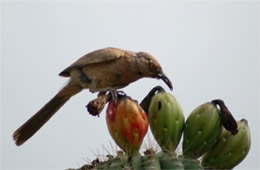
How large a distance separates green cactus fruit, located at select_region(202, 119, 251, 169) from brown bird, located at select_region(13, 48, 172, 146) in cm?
236

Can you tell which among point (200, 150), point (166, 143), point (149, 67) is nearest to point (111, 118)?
point (166, 143)

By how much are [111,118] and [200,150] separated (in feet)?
2.00

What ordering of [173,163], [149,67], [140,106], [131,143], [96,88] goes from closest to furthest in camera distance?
[173,163], [131,143], [140,106], [149,67], [96,88]

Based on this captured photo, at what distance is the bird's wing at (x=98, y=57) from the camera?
6.56 meters

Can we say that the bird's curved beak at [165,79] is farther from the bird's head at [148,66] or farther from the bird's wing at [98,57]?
the bird's wing at [98,57]

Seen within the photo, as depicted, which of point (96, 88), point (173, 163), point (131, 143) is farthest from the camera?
point (96, 88)

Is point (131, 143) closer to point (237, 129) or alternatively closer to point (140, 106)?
point (140, 106)

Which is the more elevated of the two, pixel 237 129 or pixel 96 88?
pixel 96 88

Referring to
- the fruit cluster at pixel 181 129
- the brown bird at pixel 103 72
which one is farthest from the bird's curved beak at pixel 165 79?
the fruit cluster at pixel 181 129

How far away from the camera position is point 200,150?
11.9ft

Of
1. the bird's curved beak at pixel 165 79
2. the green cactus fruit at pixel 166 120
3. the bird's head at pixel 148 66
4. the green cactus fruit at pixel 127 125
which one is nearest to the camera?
the green cactus fruit at pixel 127 125

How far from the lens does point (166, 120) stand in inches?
141

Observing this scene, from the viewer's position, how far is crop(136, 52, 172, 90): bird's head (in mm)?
5963

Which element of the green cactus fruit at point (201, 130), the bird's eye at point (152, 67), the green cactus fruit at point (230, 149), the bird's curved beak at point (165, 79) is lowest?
the green cactus fruit at point (230, 149)
